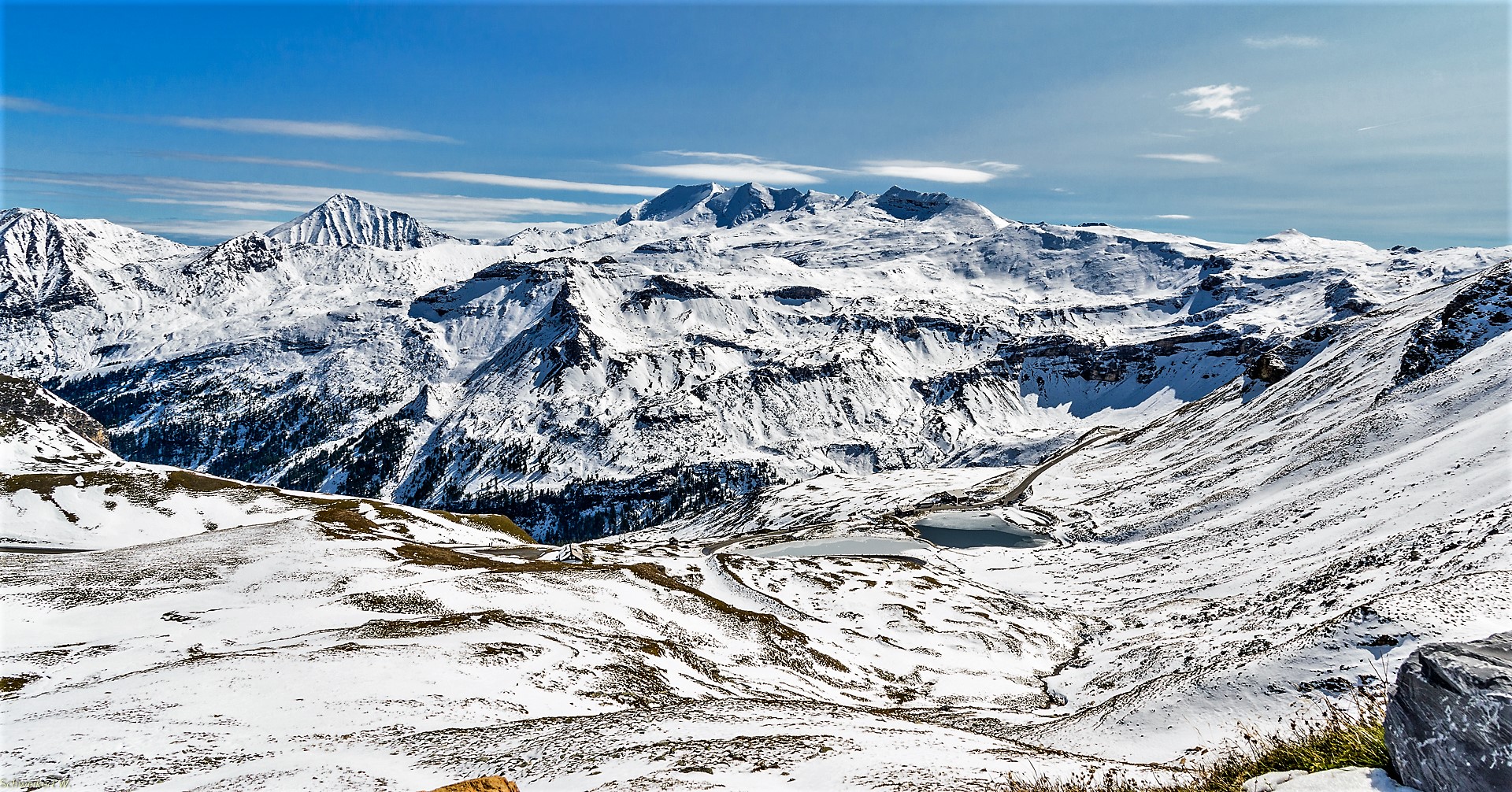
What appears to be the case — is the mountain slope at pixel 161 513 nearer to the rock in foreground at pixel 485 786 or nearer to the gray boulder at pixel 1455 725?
the rock in foreground at pixel 485 786

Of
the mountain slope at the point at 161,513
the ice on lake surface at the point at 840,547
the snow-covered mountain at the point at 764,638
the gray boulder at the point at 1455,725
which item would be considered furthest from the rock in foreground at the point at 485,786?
the ice on lake surface at the point at 840,547

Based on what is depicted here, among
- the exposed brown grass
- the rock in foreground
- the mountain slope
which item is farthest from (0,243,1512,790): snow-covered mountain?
the rock in foreground

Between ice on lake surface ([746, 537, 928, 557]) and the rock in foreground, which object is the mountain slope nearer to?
ice on lake surface ([746, 537, 928, 557])

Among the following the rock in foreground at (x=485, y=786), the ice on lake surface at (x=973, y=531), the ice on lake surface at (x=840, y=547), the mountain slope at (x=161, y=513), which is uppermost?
the rock in foreground at (x=485, y=786)

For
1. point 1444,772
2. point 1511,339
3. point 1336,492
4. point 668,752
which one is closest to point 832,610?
point 668,752

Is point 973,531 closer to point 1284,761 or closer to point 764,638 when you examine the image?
point 764,638

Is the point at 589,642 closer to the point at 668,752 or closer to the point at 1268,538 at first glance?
the point at 668,752
